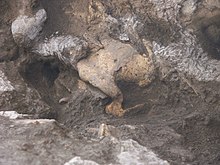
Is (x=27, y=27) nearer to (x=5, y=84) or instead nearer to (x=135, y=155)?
(x=5, y=84)

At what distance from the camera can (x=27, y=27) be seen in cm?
500

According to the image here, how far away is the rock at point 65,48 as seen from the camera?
484 centimetres

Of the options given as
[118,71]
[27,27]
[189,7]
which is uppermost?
[189,7]

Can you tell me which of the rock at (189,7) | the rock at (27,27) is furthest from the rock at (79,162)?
the rock at (27,27)

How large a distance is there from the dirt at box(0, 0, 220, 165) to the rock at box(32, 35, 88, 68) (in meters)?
0.06

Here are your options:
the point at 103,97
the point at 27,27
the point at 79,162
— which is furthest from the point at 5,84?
the point at 79,162

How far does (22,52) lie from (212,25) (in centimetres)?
183

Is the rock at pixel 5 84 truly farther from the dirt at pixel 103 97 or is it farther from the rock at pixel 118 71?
the rock at pixel 118 71

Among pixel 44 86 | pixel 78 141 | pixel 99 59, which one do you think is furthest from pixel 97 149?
pixel 44 86

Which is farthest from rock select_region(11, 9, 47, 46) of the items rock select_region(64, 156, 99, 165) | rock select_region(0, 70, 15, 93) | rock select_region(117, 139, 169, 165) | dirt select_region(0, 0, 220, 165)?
rock select_region(64, 156, 99, 165)

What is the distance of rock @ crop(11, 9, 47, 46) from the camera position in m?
5.01

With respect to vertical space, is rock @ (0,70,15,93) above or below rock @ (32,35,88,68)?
below

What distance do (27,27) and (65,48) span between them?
44cm

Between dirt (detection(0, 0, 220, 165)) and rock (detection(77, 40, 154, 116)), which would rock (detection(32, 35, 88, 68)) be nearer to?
dirt (detection(0, 0, 220, 165))
